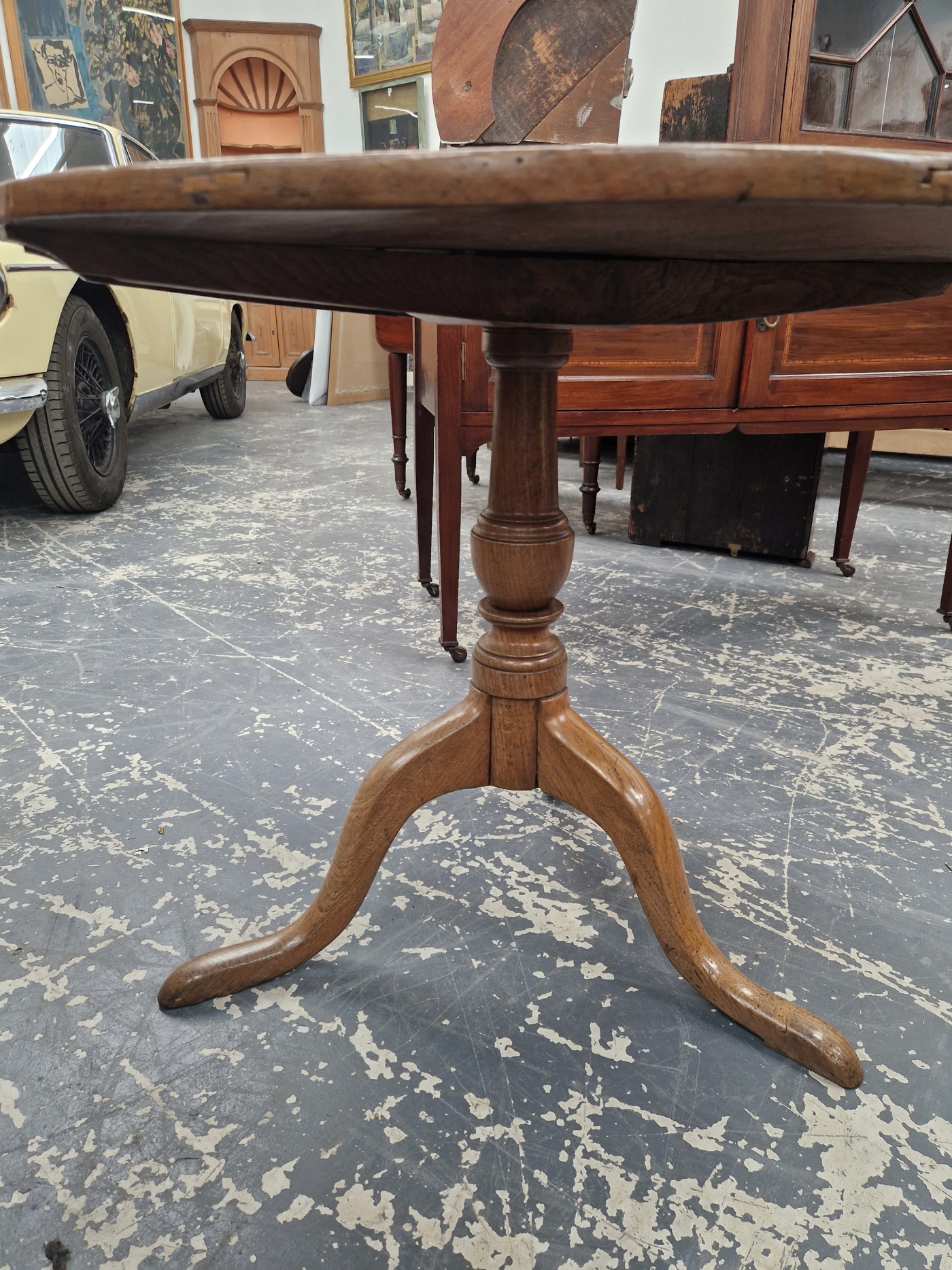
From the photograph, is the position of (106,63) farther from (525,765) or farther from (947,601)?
(525,765)

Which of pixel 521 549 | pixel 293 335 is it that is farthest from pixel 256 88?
pixel 521 549

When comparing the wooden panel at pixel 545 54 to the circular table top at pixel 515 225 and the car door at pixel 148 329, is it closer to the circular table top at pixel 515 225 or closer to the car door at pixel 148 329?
the circular table top at pixel 515 225

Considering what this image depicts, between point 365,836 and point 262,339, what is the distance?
25.1ft

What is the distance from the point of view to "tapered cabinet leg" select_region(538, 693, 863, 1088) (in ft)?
2.40

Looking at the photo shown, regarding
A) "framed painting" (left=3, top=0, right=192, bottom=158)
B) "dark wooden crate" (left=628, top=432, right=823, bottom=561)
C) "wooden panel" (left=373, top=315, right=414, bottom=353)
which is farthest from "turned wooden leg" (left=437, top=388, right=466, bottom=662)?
"framed painting" (left=3, top=0, right=192, bottom=158)

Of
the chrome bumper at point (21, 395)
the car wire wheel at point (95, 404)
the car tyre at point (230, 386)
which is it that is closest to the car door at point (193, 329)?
the car tyre at point (230, 386)

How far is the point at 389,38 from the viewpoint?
6.83 metres

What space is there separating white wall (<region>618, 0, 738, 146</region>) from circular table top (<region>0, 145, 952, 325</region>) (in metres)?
4.08

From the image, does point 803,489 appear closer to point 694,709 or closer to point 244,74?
point 694,709

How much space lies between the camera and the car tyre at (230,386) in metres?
4.73

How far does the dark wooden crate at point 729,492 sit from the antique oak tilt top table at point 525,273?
5.31 ft

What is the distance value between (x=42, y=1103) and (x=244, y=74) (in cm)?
921

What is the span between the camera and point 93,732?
132 centimetres

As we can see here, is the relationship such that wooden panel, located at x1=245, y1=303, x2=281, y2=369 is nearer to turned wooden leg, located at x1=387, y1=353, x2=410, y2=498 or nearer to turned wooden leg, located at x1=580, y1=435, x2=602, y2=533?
turned wooden leg, located at x1=387, y1=353, x2=410, y2=498
